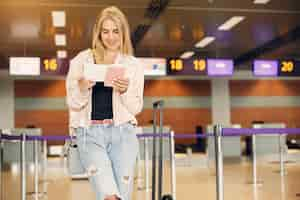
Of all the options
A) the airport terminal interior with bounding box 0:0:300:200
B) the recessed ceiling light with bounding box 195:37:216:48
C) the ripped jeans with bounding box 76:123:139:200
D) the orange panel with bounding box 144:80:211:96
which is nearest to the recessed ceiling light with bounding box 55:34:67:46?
the airport terminal interior with bounding box 0:0:300:200

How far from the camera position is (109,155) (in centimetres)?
242

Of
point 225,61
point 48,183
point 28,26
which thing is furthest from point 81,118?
point 225,61

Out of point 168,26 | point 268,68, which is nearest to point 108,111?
point 168,26

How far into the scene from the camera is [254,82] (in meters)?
20.5

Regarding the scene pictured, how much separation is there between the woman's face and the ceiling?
7.31m

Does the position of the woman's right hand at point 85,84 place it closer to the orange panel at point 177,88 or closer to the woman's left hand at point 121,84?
the woman's left hand at point 121,84

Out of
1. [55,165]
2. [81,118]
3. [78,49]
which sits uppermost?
[78,49]

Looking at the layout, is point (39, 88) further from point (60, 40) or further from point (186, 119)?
point (186, 119)

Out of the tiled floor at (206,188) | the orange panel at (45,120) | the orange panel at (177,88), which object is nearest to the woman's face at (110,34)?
the tiled floor at (206,188)

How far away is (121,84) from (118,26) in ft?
1.03

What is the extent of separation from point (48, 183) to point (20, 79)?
398 inches

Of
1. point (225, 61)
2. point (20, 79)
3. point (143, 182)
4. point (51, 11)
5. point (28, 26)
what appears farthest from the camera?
point (20, 79)

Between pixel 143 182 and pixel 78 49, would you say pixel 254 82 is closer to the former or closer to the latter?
pixel 78 49

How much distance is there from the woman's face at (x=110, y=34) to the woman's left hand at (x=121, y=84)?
9.0 inches
